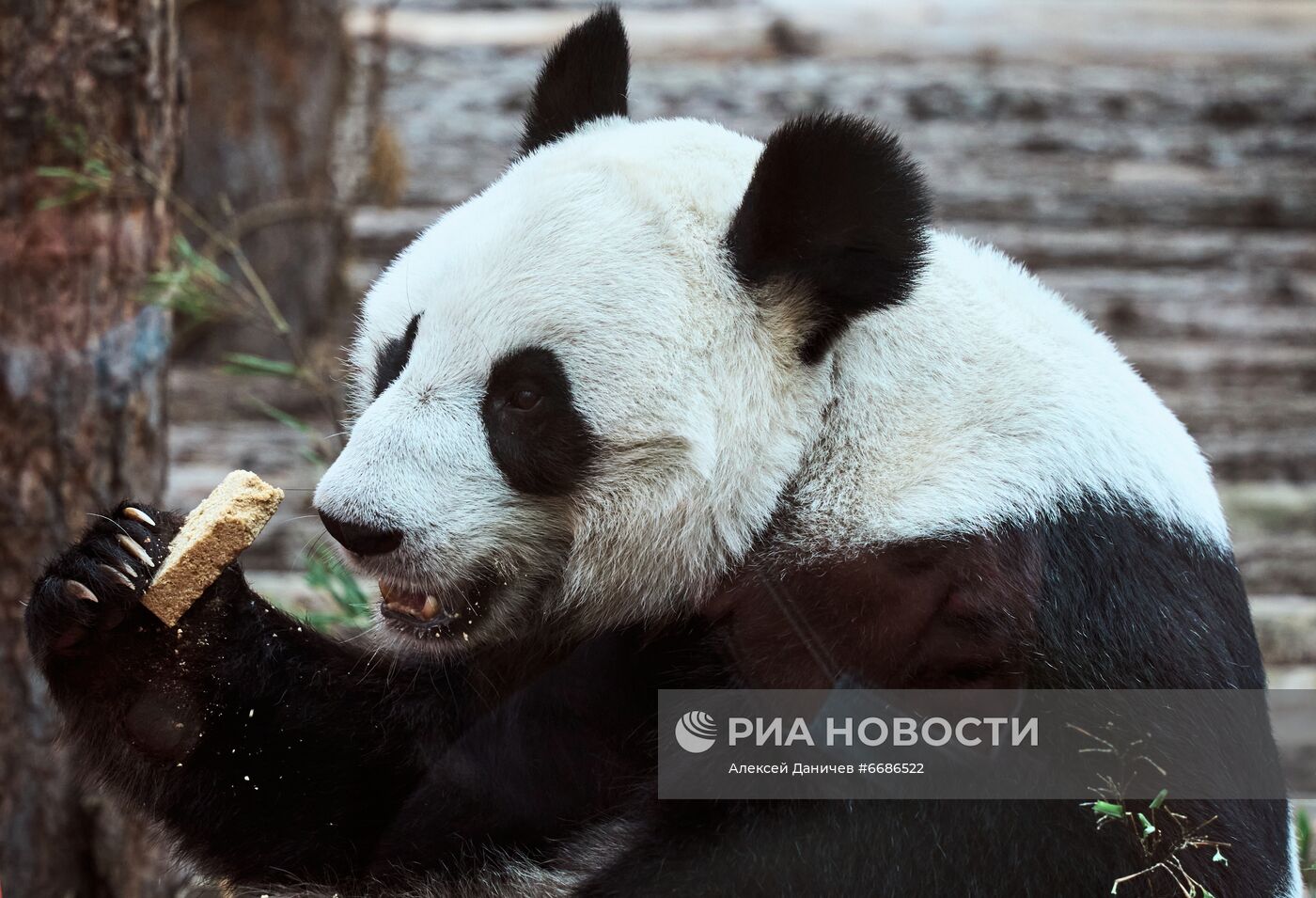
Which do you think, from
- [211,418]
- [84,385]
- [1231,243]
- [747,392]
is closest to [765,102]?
[1231,243]

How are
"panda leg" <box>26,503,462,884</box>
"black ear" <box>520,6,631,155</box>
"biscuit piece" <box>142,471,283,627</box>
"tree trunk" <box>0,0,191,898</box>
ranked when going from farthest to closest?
"tree trunk" <box>0,0,191,898</box> → "black ear" <box>520,6,631,155</box> → "panda leg" <box>26,503,462,884</box> → "biscuit piece" <box>142,471,283,627</box>

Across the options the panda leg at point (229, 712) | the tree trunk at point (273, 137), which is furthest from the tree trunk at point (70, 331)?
the tree trunk at point (273, 137)

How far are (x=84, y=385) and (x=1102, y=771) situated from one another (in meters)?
2.11

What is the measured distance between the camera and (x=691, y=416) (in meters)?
1.87

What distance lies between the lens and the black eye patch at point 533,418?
188cm

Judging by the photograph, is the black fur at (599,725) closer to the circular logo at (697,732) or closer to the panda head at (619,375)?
the circular logo at (697,732)

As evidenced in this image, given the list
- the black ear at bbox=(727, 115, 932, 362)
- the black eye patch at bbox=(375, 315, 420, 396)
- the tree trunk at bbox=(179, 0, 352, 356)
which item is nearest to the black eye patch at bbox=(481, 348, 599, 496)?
the black eye patch at bbox=(375, 315, 420, 396)

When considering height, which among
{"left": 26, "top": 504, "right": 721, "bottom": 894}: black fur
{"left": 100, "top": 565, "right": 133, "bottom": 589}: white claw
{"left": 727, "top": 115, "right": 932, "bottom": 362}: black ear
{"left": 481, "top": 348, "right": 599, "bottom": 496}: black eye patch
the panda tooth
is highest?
{"left": 727, "top": 115, "right": 932, "bottom": 362}: black ear

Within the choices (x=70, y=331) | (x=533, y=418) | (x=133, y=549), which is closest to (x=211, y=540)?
(x=133, y=549)

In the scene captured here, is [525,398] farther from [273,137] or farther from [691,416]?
[273,137]

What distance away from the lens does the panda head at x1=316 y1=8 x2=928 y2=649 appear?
6.00ft

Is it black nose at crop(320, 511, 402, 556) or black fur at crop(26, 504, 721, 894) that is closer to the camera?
black nose at crop(320, 511, 402, 556)

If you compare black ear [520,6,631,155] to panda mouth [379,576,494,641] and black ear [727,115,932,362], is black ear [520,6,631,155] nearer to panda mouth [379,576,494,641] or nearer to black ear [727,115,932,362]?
black ear [727,115,932,362]

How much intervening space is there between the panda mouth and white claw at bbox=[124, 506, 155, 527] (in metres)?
0.41
